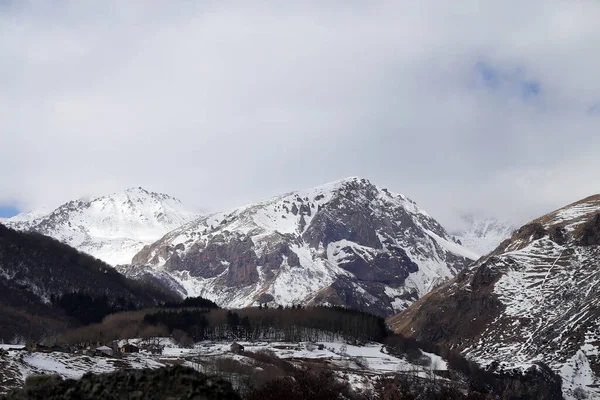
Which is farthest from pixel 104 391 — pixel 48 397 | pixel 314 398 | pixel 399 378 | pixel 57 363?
pixel 399 378

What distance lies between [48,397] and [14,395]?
1.52m

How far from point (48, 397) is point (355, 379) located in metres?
144

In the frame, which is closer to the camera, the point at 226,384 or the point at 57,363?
the point at 226,384

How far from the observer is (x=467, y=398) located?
12912 cm

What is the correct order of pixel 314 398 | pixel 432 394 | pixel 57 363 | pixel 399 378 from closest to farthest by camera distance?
1. pixel 314 398
2. pixel 57 363
3. pixel 432 394
4. pixel 399 378

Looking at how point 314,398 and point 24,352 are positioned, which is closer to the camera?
point 314,398

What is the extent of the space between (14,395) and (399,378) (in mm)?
149826

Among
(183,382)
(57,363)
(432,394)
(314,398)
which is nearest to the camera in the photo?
(183,382)

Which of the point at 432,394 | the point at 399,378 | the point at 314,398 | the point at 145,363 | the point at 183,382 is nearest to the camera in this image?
the point at 183,382

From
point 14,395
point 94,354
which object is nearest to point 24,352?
point 94,354

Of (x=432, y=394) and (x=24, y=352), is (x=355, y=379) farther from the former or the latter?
(x=24, y=352)

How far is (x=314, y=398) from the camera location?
74.8 meters

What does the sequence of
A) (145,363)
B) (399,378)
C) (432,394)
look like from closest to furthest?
(432,394), (145,363), (399,378)

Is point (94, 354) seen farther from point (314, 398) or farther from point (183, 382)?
point (183, 382)
